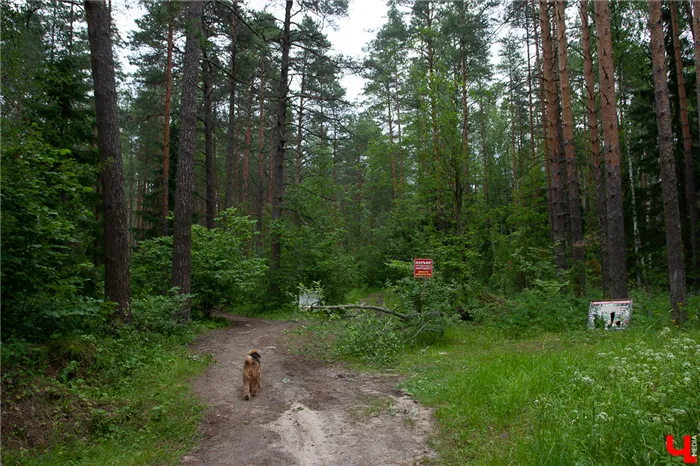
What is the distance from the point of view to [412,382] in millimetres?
6324

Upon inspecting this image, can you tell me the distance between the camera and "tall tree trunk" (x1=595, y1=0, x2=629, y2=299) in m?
9.00

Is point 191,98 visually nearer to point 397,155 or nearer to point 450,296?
point 450,296

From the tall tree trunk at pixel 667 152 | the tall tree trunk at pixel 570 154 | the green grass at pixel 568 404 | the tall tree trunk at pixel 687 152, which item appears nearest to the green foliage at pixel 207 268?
the green grass at pixel 568 404

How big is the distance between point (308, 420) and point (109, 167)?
20.4ft

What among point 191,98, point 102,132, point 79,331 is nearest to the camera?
point 79,331

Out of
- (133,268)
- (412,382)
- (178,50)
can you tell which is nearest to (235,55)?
(178,50)

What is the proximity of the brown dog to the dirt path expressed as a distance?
0.12 meters

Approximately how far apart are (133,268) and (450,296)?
9947 millimetres

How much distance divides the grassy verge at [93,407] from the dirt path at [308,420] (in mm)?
357

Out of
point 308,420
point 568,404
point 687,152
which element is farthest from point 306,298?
point 687,152

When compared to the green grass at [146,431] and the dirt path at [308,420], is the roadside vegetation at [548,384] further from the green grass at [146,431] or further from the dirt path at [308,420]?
the green grass at [146,431]

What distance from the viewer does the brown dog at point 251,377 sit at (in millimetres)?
5740

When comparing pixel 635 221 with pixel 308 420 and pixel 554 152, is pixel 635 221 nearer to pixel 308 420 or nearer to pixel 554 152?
pixel 554 152

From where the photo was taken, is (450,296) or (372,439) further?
(450,296)
